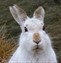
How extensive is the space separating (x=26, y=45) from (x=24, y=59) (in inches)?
11.6

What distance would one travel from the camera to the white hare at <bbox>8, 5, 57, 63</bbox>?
21.2 feet

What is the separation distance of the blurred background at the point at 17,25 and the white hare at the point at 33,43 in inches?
56.0

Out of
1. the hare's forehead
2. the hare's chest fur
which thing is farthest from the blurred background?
the hare's forehead

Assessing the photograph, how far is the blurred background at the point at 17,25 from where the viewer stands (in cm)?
846

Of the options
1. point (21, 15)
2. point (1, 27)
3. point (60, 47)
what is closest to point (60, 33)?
point (60, 47)

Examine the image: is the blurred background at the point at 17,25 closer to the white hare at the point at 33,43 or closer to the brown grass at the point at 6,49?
the brown grass at the point at 6,49

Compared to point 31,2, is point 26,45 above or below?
above

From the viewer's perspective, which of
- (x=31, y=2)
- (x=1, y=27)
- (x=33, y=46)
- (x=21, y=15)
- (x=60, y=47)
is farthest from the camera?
(x=31, y=2)

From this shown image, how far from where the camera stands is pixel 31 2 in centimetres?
978

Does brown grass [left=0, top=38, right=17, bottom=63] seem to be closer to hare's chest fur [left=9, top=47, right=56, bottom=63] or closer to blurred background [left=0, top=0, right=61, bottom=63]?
blurred background [left=0, top=0, right=61, bottom=63]

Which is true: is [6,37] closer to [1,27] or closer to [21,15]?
[1,27]

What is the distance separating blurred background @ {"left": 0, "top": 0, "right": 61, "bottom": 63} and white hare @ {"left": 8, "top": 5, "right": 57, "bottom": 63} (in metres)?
1.42

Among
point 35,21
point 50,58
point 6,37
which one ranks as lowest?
point 6,37

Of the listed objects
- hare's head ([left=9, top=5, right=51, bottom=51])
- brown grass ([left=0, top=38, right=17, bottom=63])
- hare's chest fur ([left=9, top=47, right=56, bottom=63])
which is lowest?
brown grass ([left=0, top=38, right=17, bottom=63])
